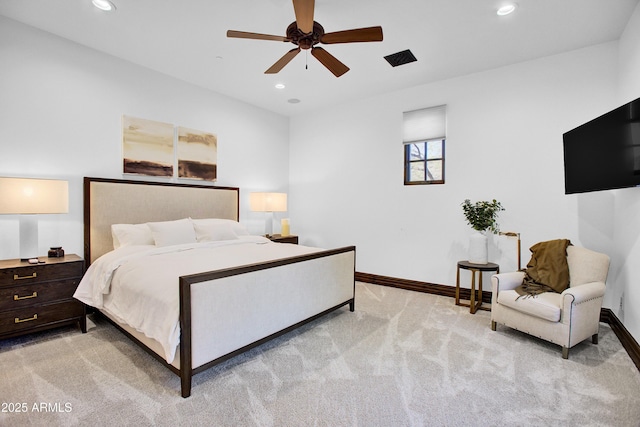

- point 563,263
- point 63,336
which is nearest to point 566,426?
point 563,263

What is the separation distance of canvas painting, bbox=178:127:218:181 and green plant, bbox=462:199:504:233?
3.69 metres

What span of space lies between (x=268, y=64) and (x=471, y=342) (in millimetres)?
3836

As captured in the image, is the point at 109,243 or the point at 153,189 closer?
the point at 109,243

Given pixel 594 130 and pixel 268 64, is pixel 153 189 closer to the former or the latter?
pixel 268 64

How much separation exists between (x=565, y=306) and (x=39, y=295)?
15.2ft

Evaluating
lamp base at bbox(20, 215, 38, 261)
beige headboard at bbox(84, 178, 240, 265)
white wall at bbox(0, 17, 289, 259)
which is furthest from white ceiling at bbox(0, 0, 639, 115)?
lamp base at bbox(20, 215, 38, 261)

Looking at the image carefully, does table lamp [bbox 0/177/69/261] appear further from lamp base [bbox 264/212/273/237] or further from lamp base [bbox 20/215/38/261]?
lamp base [bbox 264/212/273/237]

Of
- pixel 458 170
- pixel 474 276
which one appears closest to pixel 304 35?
pixel 458 170

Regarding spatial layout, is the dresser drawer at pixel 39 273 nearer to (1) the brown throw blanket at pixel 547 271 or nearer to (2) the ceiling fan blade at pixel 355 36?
(2) the ceiling fan blade at pixel 355 36

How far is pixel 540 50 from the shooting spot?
3.54 metres

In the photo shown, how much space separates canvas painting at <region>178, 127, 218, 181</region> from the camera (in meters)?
4.48

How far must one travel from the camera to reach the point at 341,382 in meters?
2.23

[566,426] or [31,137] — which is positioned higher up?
[31,137]

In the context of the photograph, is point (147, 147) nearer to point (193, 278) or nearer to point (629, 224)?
point (193, 278)
